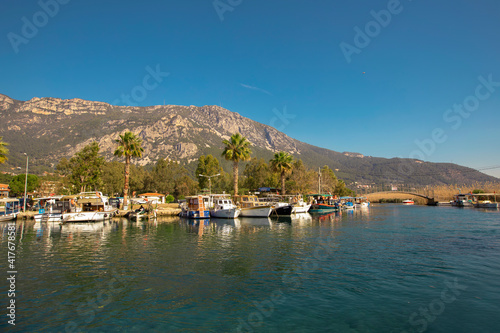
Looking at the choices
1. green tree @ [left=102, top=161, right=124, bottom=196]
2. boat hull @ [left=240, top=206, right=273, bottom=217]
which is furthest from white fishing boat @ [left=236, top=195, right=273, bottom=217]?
green tree @ [left=102, top=161, right=124, bottom=196]

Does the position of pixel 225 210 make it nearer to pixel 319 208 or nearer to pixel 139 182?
pixel 319 208

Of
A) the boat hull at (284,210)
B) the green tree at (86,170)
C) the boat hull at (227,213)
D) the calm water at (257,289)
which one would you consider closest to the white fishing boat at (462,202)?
the boat hull at (284,210)

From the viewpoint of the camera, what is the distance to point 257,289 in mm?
12930

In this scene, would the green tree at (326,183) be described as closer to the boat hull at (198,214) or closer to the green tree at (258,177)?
the green tree at (258,177)

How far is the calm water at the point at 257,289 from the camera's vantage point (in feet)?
31.5

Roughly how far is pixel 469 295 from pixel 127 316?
46.4ft

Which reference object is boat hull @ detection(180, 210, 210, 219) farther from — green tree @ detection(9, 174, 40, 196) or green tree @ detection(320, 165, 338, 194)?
green tree @ detection(9, 174, 40, 196)

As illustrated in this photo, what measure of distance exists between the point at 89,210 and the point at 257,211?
3053 centimetres

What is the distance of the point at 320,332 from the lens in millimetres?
8922

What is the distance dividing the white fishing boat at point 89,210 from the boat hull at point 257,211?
25.1 metres

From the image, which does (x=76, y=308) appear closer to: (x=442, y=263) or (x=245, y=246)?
(x=245, y=246)

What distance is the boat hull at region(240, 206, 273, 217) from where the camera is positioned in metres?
54.0

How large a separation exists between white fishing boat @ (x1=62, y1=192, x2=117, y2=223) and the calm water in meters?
24.3

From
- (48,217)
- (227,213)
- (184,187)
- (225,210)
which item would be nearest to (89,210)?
(48,217)
